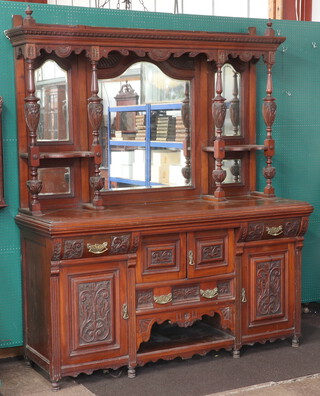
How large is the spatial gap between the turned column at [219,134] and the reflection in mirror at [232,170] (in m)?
0.36

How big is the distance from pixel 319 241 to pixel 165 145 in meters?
1.76

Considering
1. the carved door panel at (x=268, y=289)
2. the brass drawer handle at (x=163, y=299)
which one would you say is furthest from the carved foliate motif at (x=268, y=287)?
the brass drawer handle at (x=163, y=299)

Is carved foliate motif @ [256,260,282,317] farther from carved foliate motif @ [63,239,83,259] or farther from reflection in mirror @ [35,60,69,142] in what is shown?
reflection in mirror @ [35,60,69,142]

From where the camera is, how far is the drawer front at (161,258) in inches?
177

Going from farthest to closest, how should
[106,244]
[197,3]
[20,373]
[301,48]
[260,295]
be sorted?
[197,3] < [301,48] < [260,295] < [20,373] < [106,244]

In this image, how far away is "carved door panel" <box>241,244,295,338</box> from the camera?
16.0ft

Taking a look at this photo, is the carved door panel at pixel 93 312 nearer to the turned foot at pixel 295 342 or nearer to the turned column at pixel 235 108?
the turned foot at pixel 295 342

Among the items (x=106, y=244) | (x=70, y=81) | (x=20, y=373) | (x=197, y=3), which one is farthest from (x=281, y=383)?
(x=197, y=3)

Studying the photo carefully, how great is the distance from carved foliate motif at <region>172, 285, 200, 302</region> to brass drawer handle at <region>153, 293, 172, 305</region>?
0.17ft

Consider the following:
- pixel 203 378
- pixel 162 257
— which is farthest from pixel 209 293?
pixel 203 378

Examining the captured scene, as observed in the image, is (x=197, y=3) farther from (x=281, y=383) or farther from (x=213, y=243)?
(x=281, y=383)

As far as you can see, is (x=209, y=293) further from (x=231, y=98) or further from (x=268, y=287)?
(x=231, y=98)

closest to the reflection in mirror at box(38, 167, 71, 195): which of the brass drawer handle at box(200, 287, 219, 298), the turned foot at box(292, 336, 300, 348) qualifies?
the brass drawer handle at box(200, 287, 219, 298)

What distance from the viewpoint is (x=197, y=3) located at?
7320 millimetres
